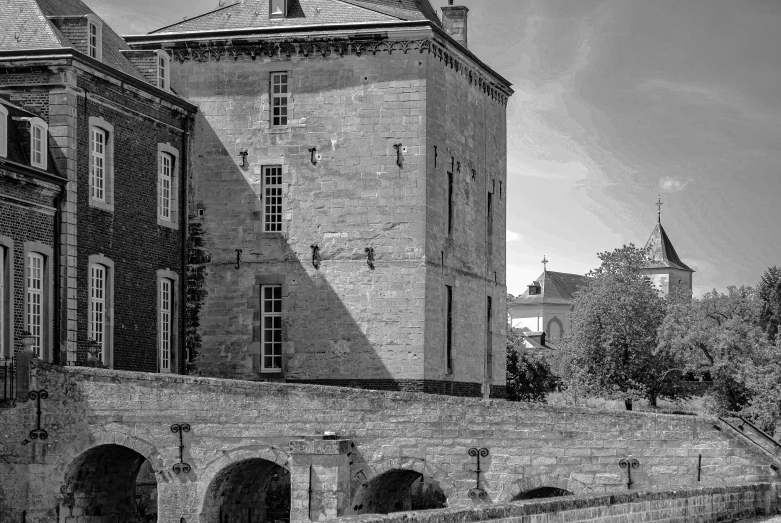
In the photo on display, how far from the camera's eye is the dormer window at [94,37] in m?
33.0

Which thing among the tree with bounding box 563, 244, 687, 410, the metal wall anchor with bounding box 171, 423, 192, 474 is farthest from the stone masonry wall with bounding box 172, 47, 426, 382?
the tree with bounding box 563, 244, 687, 410

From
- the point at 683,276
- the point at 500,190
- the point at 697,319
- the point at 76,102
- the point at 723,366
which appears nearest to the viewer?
the point at 76,102

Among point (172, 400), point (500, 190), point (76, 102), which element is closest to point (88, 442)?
point (172, 400)

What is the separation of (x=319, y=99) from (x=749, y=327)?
29.7 m

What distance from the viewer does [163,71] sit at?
120ft

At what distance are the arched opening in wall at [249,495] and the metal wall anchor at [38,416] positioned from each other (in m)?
3.59

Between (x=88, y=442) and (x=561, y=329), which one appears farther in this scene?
(x=561, y=329)

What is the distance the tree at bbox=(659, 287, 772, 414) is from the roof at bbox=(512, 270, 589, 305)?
74.5m

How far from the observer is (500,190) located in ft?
139

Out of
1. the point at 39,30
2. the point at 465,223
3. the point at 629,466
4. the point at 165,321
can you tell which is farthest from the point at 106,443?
the point at 465,223

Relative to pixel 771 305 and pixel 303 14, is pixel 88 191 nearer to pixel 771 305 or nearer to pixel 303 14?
pixel 303 14

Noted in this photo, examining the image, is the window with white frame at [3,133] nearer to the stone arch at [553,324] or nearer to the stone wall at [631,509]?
the stone wall at [631,509]

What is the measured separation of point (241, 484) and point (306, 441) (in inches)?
120

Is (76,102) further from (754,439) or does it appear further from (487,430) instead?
(754,439)
